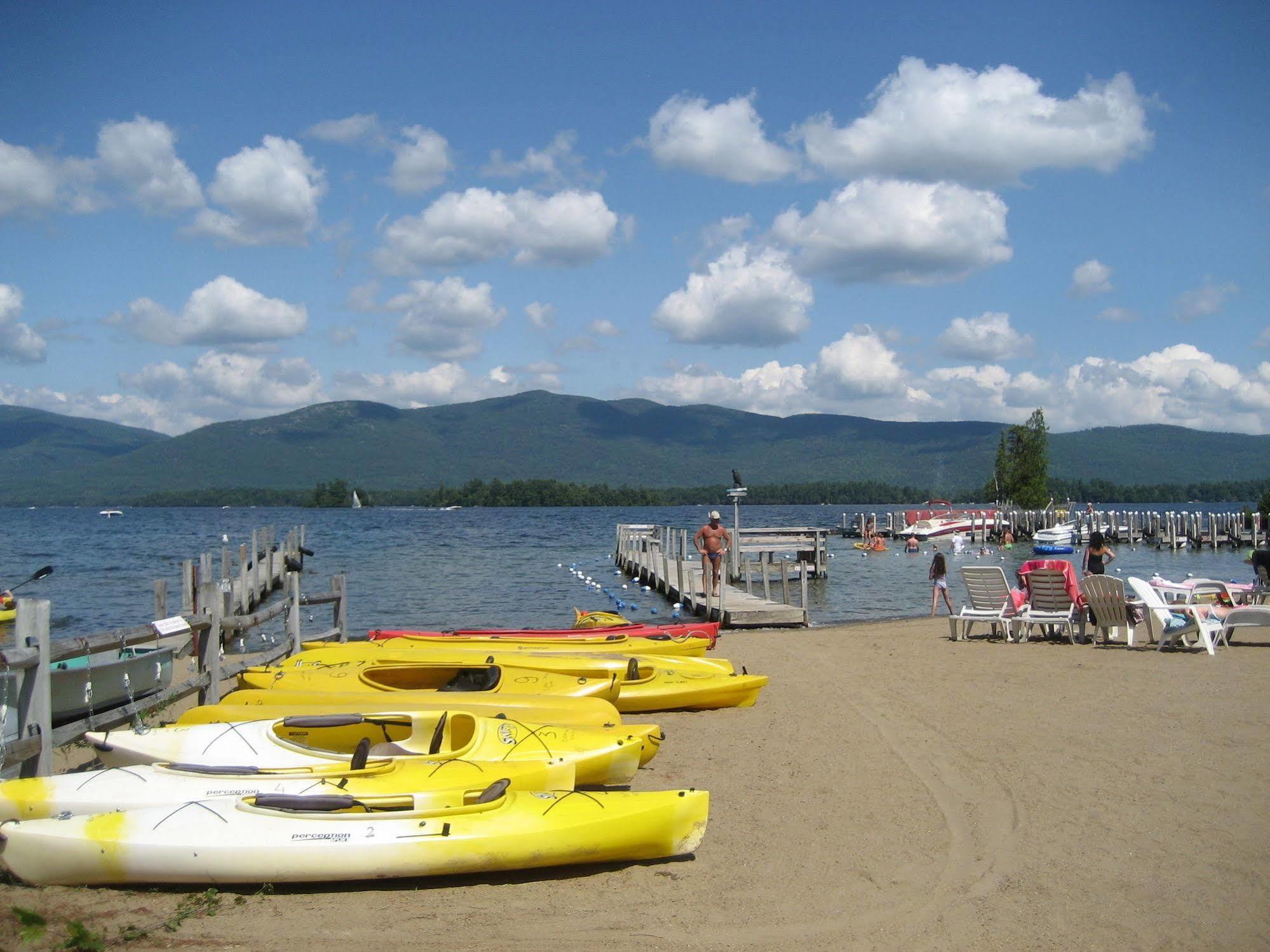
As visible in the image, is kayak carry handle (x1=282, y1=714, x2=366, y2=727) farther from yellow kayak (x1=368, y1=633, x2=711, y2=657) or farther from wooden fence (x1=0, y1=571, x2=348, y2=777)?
yellow kayak (x1=368, y1=633, x2=711, y2=657)

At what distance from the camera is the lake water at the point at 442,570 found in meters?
22.1

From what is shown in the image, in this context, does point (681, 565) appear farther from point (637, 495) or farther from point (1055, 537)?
point (637, 495)

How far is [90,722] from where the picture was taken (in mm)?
6859

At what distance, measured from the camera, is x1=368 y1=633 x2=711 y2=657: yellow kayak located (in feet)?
37.3

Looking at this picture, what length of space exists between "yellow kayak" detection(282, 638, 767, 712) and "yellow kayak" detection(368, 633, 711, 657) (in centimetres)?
93

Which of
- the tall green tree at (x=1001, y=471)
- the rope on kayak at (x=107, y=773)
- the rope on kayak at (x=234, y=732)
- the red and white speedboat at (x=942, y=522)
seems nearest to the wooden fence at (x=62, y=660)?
the rope on kayak at (x=107, y=773)

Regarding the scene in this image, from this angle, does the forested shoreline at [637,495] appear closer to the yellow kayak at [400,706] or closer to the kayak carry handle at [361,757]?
the yellow kayak at [400,706]

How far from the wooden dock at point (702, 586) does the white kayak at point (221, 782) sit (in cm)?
1146

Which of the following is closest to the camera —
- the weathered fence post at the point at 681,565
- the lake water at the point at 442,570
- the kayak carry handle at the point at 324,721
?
the kayak carry handle at the point at 324,721

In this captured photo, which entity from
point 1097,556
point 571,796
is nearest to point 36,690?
point 571,796

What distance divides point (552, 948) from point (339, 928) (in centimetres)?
103

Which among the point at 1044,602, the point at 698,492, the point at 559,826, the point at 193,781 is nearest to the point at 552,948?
the point at 559,826

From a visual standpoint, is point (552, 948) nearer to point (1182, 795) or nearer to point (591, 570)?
point (1182, 795)

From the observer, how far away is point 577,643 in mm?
11742
